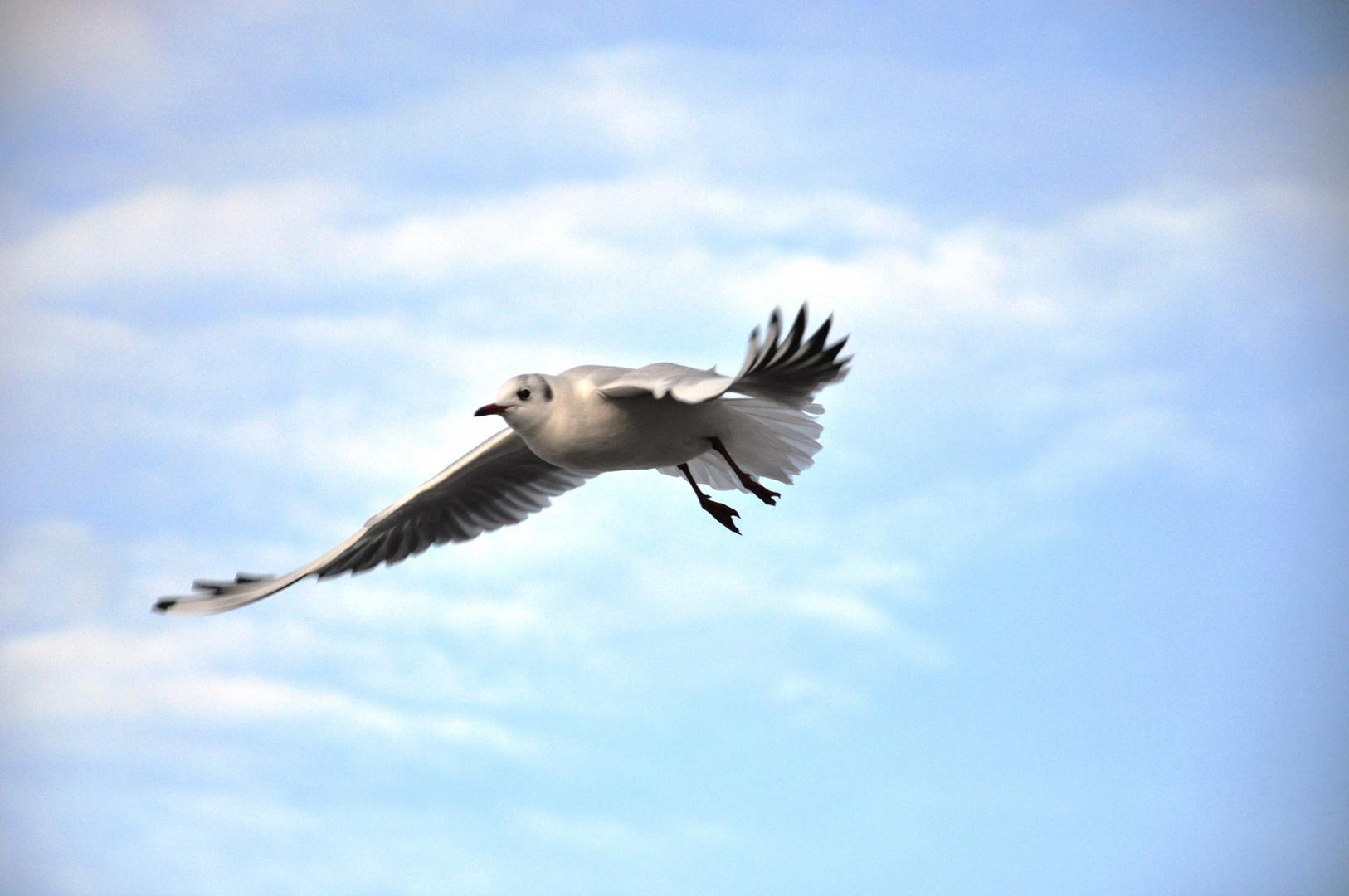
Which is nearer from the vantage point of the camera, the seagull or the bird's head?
the seagull

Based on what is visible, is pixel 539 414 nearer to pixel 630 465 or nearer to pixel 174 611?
pixel 630 465

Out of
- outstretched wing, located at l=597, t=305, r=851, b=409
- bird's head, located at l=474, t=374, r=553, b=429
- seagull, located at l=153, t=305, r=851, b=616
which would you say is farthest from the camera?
bird's head, located at l=474, t=374, r=553, b=429

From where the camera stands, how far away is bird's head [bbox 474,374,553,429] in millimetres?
6379

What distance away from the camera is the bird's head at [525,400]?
638 centimetres

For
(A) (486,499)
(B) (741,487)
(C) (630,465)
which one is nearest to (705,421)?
(C) (630,465)

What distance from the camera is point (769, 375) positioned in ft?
19.2

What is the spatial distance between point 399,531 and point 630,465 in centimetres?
225

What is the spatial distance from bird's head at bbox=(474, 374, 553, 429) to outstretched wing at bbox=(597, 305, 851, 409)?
0.26 m

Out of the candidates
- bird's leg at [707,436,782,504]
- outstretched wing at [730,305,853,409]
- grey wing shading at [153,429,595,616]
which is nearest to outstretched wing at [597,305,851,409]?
outstretched wing at [730,305,853,409]

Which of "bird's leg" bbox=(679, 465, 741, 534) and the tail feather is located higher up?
the tail feather

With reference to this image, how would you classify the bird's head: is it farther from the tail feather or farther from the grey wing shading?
the grey wing shading

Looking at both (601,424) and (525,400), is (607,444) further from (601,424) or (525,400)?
(525,400)

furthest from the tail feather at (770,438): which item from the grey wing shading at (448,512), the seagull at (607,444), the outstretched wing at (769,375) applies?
the grey wing shading at (448,512)

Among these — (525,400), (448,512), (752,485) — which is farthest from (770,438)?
(448,512)
